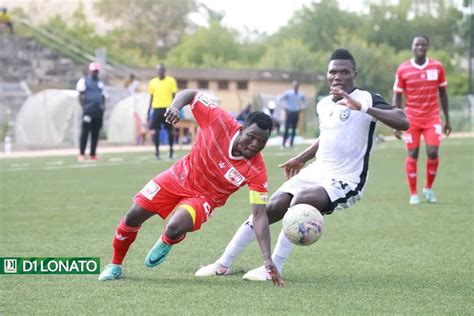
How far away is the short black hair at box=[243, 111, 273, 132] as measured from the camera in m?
8.34

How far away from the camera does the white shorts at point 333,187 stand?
890 cm

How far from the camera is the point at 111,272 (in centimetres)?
859

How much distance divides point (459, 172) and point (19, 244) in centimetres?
1391

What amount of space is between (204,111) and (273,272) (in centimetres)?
143

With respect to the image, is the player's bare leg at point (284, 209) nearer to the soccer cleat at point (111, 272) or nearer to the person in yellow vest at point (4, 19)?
the soccer cleat at point (111, 272)

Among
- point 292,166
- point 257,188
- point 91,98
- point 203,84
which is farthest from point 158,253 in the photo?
point 203,84

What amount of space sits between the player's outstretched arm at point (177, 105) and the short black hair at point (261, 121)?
54cm

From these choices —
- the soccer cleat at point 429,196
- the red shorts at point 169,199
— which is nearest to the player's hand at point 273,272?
the red shorts at point 169,199

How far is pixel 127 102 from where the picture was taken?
37.3 m

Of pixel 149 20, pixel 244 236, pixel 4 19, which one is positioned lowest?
pixel 244 236

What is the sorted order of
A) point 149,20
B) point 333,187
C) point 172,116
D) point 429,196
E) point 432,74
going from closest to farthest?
point 172,116 < point 333,187 < point 432,74 < point 429,196 < point 149,20

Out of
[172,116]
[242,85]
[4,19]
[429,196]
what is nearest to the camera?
[172,116]

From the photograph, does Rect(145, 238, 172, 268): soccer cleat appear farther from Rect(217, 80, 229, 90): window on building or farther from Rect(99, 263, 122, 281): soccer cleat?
Rect(217, 80, 229, 90): window on building

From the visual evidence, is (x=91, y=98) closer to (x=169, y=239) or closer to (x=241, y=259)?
(x=241, y=259)
